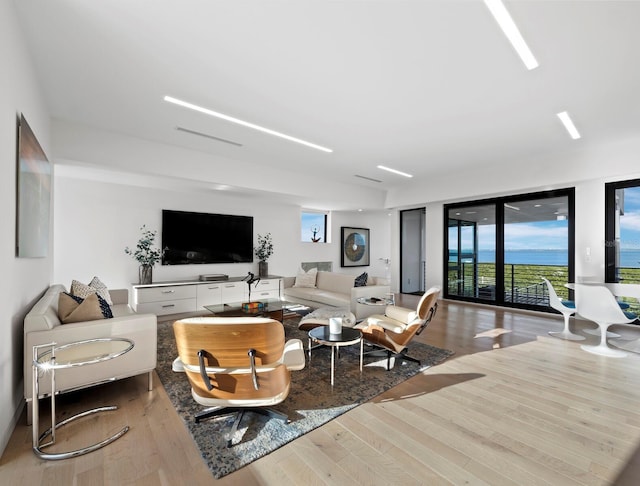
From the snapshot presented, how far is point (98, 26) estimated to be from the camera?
2.22m

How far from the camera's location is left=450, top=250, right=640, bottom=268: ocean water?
16.0 ft

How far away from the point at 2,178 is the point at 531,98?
462 centimetres

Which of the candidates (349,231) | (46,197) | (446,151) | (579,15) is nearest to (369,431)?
(579,15)

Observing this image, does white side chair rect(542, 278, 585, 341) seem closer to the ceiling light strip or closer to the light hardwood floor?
the light hardwood floor

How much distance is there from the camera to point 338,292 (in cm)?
600

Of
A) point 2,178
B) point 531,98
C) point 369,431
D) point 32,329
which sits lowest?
point 369,431

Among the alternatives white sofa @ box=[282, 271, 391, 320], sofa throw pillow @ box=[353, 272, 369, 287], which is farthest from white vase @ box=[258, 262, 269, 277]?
sofa throw pillow @ box=[353, 272, 369, 287]

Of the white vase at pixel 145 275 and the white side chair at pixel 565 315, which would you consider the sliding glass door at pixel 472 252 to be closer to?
the white side chair at pixel 565 315

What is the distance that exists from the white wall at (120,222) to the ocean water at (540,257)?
15.9 ft

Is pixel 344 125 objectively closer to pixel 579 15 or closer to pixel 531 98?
pixel 531 98

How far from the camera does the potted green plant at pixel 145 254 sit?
546 cm

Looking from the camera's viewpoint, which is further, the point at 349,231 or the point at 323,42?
the point at 349,231

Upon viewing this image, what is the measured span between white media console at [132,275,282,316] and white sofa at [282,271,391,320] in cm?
50

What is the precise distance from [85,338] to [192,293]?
349cm
